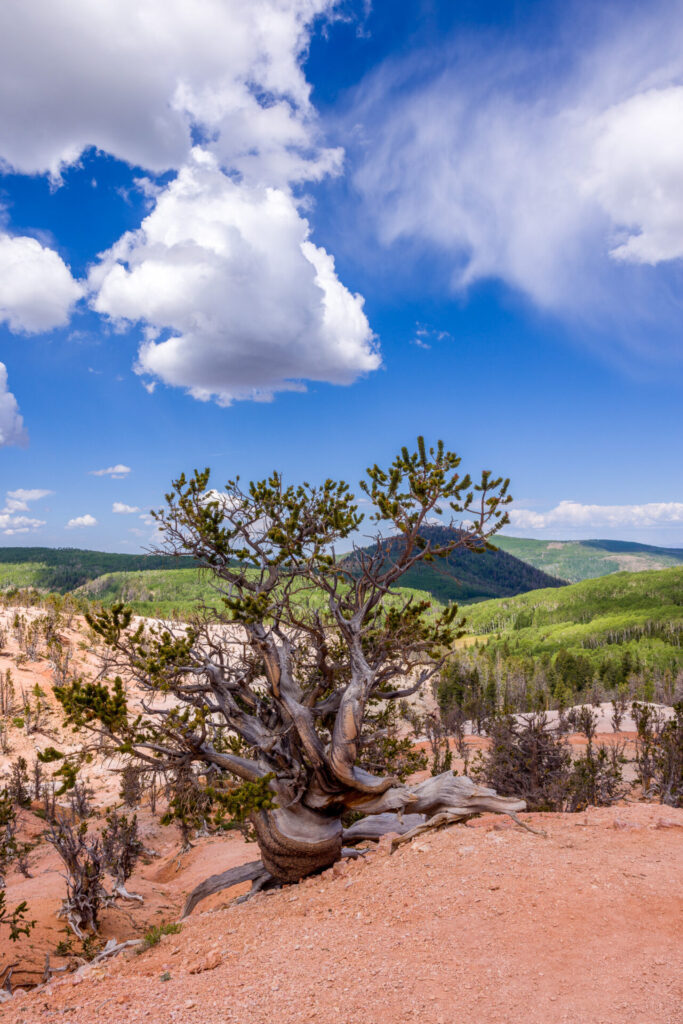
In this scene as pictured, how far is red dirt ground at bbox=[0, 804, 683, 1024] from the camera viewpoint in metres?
4.90

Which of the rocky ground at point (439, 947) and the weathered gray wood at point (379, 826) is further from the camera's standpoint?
the weathered gray wood at point (379, 826)

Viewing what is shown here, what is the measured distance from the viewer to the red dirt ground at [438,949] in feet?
16.1

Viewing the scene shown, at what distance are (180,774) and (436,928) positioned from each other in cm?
482

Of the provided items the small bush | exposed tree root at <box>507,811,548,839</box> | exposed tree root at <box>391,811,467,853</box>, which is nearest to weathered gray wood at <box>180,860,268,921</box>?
the small bush

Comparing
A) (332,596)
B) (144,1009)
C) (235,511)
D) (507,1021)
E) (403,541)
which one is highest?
(235,511)

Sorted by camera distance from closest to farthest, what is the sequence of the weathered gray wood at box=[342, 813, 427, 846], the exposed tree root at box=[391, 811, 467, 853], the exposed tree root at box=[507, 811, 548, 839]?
1. the exposed tree root at box=[507, 811, 548, 839]
2. the exposed tree root at box=[391, 811, 467, 853]
3. the weathered gray wood at box=[342, 813, 427, 846]

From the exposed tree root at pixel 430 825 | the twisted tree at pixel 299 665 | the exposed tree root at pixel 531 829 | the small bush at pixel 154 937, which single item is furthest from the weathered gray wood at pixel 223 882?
the exposed tree root at pixel 531 829

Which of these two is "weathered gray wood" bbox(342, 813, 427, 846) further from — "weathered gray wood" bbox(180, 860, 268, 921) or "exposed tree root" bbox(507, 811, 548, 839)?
"weathered gray wood" bbox(180, 860, 268, 921)

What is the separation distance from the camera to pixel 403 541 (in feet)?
35.5

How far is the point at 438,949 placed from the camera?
593cm

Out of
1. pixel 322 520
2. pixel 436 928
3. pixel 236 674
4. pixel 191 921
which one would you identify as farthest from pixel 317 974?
pixel 322 520

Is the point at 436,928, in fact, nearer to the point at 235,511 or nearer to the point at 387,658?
the point at 387,658

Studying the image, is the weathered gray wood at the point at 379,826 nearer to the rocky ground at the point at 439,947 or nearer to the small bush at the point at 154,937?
the rocky ground at the point at 439,947

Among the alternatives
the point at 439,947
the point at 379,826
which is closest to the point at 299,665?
the point at 379,826
